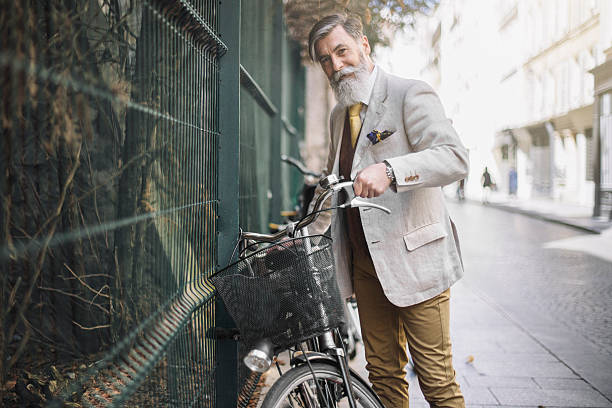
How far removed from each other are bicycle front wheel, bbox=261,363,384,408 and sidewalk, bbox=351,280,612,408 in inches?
70.2

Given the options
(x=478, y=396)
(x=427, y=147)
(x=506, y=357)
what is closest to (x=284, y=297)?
(x=427, y=147)

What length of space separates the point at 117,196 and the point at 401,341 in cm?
157

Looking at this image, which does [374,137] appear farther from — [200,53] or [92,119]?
[92,119]

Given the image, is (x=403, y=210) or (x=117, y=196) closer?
(x=117, y=196)

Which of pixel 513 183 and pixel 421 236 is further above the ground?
pixel 421 236

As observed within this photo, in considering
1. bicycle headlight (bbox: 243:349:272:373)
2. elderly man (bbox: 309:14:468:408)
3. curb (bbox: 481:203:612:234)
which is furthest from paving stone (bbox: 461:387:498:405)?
curb (bbox: 481:203:612:234)

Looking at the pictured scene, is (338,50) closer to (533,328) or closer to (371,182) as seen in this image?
(371,182)

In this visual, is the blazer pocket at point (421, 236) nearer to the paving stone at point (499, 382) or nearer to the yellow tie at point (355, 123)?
the yellow tie at point (355, 123)

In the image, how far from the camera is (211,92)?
286 centimetres

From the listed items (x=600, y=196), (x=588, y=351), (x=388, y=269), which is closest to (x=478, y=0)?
(x=600, y=196)

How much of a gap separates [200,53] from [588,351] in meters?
4.40

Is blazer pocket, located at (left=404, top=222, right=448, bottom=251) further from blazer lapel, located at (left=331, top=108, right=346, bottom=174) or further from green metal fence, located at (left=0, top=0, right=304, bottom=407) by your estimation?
green metal fence, located at (left=0, top=0, right=304, bottom=407)

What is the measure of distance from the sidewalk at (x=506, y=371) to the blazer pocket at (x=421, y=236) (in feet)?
6.27

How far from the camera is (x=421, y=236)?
2555 millimetres
